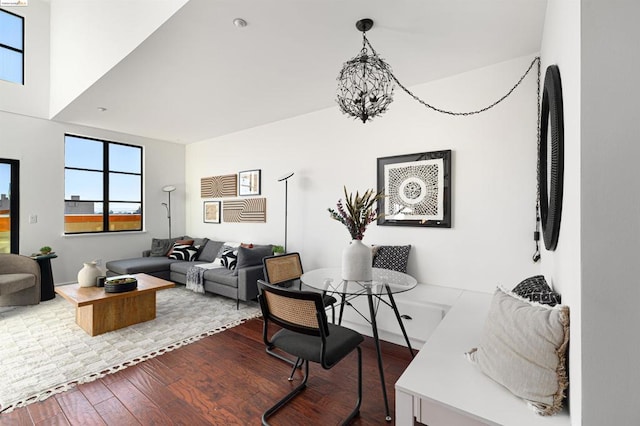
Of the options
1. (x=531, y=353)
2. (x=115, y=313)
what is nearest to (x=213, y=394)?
(x=115, y=313)

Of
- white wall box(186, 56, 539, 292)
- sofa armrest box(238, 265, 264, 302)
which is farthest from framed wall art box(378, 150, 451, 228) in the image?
sofa armrest box(238, 265, 264, 302)

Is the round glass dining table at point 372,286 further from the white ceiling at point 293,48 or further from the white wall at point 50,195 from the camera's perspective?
the white wall at point 50,195

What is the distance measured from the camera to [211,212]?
228 inches

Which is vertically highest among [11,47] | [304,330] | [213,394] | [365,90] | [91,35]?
[11,47]

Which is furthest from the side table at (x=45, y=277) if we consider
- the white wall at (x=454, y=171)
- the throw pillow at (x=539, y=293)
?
the throw pillow at (x=539, y=293)

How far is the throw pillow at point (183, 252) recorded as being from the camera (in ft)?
16.8

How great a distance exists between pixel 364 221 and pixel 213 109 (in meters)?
3.03

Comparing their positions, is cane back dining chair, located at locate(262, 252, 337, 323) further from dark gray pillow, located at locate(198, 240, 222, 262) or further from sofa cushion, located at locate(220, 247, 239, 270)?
dark gray pillow, located at locate(198, 240, 222, 262)

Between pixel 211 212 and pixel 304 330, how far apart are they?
462 centimetres

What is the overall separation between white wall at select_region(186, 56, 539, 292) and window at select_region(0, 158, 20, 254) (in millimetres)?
3782

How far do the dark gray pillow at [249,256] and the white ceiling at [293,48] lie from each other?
1973mm

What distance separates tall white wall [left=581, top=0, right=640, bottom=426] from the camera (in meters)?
0.80

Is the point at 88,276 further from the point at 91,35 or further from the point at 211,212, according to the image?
the point at 91,35

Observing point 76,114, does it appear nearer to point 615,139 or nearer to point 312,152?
point 312,152
